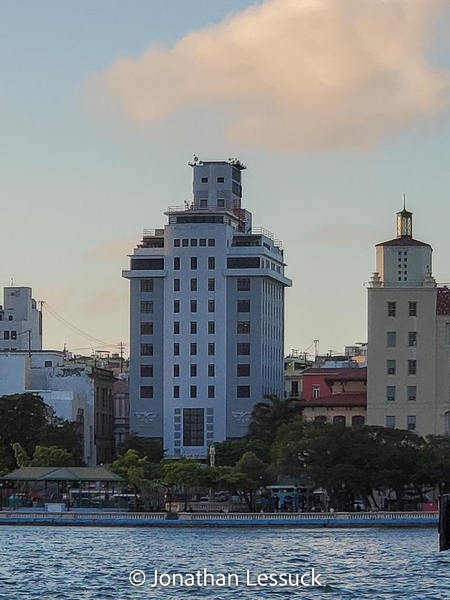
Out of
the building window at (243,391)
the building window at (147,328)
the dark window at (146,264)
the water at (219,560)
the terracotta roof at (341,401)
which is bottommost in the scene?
the water at (219,560)

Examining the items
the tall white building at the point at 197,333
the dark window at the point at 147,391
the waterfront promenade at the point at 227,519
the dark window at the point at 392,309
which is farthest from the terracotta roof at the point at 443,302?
the waterfront promenade at the point at 227,519

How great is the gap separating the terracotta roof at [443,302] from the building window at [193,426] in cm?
2746

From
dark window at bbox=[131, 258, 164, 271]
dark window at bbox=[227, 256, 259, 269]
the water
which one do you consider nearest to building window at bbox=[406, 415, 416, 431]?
dark window at bbox=[227, 256, 259, 269]

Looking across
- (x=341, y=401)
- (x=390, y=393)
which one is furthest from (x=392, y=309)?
(x=341, y=401)

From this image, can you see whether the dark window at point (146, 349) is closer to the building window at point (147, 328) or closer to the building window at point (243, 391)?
the building window at point (147, 328)

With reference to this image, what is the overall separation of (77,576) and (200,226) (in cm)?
10752

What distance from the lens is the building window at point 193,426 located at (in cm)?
18388

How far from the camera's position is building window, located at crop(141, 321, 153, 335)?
189m

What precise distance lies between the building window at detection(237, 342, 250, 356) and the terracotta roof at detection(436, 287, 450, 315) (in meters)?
22.6

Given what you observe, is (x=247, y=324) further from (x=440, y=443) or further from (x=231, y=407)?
(x=440, y=443)

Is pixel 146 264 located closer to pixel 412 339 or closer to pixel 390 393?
pixel 412 339

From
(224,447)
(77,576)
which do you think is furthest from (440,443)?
(77,576)

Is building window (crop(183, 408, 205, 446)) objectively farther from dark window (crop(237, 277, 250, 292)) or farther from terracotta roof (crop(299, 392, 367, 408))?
dark window (crop(237, 277, 250, 292))

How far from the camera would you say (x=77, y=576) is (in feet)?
271
